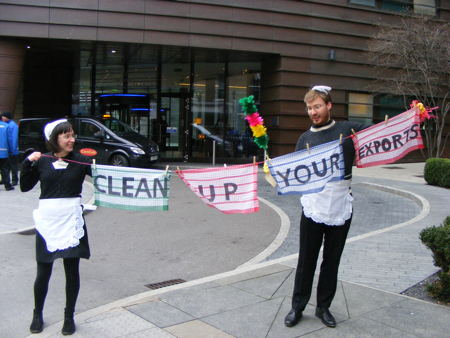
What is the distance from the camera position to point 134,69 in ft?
69.4

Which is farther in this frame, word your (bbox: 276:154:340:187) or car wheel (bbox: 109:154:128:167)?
car wheel (bbox: 109:154:128:167)

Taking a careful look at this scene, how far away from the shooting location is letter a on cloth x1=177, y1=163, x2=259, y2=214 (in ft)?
14.3

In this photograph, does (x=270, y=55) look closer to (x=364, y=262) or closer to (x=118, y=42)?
(x=118, y=42)

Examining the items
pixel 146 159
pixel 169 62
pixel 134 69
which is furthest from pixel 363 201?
pixel 134 69

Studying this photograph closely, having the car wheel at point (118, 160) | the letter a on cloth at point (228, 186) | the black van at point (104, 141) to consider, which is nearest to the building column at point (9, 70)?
the black van at point (104, 141)

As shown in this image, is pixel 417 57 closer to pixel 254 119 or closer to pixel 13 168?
pixel 13 168

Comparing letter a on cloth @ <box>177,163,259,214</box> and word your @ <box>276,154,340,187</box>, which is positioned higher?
word your @ <box>276,154,340,187</box>

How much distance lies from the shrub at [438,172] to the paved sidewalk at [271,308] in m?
8.34

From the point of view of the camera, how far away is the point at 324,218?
4055 mm

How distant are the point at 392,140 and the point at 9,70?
593 inches

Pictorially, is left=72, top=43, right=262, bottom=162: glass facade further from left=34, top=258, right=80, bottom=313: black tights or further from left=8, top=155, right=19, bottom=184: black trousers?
left=34, top=258, right=80, bottom=313: black tights

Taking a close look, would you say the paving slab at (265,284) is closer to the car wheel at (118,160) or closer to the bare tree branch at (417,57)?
the car wheel at (118,160)

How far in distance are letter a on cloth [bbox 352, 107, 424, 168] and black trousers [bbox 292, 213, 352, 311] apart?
619 mm

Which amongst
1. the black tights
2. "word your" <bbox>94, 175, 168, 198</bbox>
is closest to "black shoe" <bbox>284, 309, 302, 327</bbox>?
"word your" <bbox>94, 175, 168, 198</bbox>
